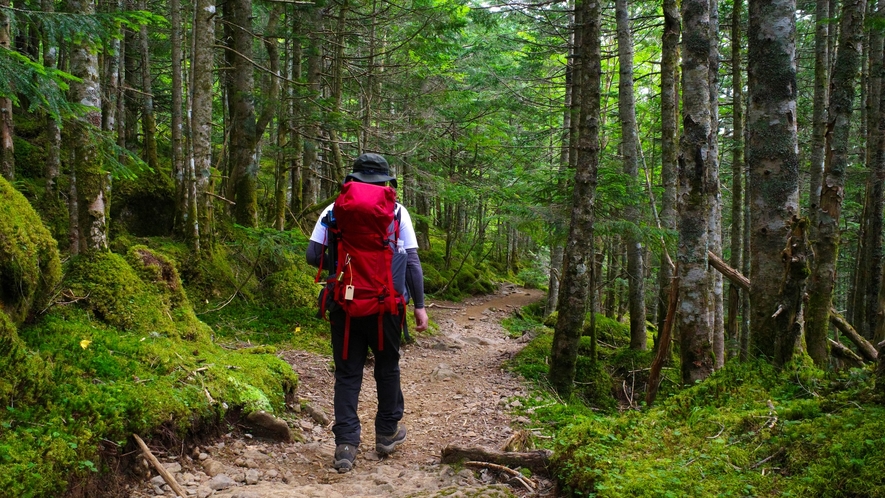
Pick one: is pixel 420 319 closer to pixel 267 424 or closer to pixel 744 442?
pixel 267 424

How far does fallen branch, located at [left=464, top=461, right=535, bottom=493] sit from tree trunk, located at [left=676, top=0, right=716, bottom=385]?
2.50 meters

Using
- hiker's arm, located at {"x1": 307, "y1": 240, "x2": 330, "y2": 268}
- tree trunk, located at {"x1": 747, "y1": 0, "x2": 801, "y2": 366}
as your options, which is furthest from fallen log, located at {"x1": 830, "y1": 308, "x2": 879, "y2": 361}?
hiker's arm, located at {"x1": 307, "y1": 240, "x2": 330, "y2": 268}

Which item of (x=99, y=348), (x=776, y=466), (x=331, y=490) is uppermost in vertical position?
(x=99, y=348)

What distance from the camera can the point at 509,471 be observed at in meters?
3.46

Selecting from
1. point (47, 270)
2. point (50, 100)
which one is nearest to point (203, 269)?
point (47, 270)

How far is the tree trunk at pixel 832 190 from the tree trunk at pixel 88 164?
6693 mm

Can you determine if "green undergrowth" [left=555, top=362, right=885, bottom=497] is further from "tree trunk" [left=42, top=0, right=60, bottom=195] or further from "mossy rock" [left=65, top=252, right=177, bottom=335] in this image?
"tree trunk" [left=42, top=0, right=60, bottom=195]

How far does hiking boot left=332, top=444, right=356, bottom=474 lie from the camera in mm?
3988

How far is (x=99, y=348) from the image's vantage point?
381cm

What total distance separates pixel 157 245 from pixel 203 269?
758mm

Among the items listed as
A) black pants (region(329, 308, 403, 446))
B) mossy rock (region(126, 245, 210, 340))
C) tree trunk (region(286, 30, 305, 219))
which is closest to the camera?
black pants (region(329, 308, 403, 446))

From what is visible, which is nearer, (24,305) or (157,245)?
(24,305)

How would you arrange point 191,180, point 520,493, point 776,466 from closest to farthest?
1. point 776,466
2. point 520,493
3. point 191,180

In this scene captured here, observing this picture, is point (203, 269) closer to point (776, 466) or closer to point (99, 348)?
point (99, 348)
